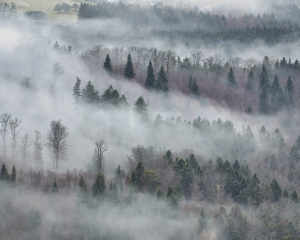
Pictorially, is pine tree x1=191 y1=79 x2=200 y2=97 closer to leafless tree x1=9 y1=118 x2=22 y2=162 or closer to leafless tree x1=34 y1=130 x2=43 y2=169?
leafless tree x1=34 y1=130 x2=43 y2=169

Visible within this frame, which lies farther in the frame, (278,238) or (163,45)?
(163,45)

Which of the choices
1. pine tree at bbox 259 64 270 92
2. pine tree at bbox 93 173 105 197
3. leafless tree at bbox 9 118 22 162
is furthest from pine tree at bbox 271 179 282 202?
pine tree at bbox 259 64 270 92

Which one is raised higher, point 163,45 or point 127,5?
point 127,5

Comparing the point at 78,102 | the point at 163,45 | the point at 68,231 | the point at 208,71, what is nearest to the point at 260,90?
the point at 208,71

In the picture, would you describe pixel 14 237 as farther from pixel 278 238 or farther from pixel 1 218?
pixel 278 238

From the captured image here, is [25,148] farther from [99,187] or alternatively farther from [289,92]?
[289,92]

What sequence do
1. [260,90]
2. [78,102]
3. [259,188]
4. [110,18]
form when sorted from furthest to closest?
[110,18], [260,90], [78,102], [259,188]
